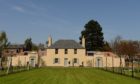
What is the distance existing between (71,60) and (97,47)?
2865 centimetres

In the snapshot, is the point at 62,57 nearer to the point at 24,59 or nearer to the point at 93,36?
the point at 24,59

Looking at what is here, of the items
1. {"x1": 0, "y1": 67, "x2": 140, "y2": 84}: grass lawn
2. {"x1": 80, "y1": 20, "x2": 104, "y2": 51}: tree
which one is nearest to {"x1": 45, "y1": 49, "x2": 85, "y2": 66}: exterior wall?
{"x1": 80, "y1": 20, "x2": 104, "y2": 51}: tree

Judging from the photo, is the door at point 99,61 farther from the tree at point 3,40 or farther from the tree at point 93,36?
the tree at point 3,40

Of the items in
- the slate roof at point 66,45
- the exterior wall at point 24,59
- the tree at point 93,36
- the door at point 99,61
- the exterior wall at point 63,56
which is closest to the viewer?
the door at point 99,61

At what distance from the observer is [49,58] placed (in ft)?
307

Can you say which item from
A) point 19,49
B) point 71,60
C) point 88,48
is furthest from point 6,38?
point 71,60

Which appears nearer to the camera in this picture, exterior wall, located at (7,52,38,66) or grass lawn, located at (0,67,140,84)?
grass lawn, located at (0,67,140,84)

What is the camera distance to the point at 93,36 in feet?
399

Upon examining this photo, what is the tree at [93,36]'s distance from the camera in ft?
393

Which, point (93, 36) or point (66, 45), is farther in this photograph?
point (93, 36)

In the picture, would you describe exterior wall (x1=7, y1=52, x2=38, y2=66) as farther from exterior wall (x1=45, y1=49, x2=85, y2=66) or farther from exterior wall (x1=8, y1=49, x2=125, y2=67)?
exterior wall (x1=45, y1=49, x2=85, y2=66)

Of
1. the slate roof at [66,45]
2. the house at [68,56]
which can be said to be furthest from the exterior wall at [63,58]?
the slate roof at [66,45]

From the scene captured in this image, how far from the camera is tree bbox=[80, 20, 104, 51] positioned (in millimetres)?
119875

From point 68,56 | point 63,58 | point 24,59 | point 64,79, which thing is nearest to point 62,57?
point 63,58
